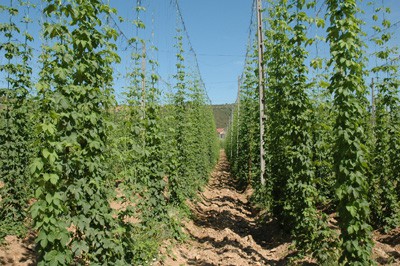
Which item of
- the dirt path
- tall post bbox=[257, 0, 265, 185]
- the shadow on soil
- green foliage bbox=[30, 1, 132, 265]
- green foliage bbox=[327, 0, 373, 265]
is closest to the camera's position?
green foliage bbox=[30, 1, 132, 265]

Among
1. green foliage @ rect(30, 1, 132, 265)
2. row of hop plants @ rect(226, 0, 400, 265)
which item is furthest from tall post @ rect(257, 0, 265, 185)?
green foliage @ rect(30, 1, 132, 265)

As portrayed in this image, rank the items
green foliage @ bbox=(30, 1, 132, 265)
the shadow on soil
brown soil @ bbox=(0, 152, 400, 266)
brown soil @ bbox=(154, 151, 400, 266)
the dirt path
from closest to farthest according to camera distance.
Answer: green foliage @ bbox=(30, 1, 132, 265)
brown soil @ bbox=(0, 152, 400, 266)
brown soil @ bbox=(154, 151, 400, 266)
the dirt path
the shadow on soil

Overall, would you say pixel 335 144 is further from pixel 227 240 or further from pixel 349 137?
pixel 227 240

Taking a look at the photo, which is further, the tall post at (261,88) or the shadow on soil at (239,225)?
the tall post at (261,88)

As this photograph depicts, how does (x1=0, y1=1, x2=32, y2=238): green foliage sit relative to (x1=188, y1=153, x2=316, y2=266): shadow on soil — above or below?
above

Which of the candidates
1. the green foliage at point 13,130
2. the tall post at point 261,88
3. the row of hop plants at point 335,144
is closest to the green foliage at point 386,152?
the row of hop plants at point 335,144

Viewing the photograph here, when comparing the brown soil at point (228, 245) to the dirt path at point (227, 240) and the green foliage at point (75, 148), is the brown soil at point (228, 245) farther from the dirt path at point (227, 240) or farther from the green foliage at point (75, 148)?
the green foliage at point (75, 148)

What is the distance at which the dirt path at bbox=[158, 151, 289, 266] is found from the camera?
262 inches

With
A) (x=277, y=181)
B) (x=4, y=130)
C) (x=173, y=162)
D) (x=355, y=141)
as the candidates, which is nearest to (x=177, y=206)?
(x=173, y=162)

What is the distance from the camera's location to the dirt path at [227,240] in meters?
6.66

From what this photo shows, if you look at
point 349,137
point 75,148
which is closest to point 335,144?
point 349,137

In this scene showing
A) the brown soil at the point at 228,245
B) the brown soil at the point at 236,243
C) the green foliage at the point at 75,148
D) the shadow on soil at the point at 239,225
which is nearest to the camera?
the green foliage at the point at 75,148

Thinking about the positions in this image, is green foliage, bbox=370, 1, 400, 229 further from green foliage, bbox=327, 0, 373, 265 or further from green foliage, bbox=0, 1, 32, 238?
green foliage, bbox=0, 1, 32, 238

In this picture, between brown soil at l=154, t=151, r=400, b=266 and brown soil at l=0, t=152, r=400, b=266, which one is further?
brown soil at l=154, t=151, r=400, b=266
